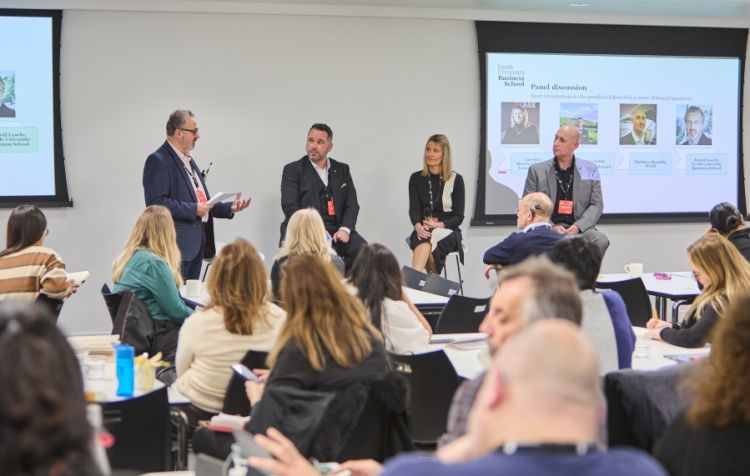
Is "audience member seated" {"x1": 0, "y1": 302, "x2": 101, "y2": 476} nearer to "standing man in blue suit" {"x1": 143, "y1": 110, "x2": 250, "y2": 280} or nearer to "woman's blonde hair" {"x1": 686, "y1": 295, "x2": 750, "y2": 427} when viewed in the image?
"woman's blonde hair" {"x1": 686, "y1": 295, "x2": 750, "y2": 427}

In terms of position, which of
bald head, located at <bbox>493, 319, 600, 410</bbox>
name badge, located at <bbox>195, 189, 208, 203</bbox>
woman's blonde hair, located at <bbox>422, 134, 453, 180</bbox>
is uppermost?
woman's blonde hair, located at <bbox>422, 134, 453, 180</bbox>

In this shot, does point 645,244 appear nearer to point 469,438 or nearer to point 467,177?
point 467,177

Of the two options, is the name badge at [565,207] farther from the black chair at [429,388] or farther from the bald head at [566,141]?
the black chair at [429,388]

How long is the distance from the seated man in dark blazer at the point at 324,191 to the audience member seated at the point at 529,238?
2.35 metres

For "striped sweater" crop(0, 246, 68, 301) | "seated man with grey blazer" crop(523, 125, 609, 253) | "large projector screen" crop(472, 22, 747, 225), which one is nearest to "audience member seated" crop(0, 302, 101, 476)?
"striped sweater" crop(0, 246, 68, 301)

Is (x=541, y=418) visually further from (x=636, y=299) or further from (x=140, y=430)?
(x=636, y=299)

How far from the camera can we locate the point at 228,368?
3.89 m

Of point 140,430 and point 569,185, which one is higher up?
point 569,185

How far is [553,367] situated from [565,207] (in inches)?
261

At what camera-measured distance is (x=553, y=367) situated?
151cm

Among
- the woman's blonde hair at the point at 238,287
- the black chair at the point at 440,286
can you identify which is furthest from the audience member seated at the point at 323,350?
the black chair at the point at 440,286

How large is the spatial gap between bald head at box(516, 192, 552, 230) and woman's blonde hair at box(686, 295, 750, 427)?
12.9ft

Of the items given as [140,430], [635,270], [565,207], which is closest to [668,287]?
[635,270]

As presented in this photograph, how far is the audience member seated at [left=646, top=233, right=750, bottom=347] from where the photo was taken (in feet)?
14.7
